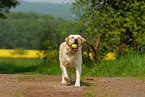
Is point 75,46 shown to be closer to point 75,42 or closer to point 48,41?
point 75,42

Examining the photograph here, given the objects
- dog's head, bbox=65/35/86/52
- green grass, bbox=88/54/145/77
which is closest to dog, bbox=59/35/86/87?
dog's head, bbox=65/35/86/52

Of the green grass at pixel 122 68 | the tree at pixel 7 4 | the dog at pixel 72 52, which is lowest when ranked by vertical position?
the green grass at pixel 122 68

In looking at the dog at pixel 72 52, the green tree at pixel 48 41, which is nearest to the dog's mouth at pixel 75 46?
the dog at pixel 72 52

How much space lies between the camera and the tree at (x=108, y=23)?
1455 cm

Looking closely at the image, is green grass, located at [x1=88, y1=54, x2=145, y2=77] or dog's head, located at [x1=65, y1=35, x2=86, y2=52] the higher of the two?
dog's head, located at [x1=65, y1=35, x2=86, y2=52]

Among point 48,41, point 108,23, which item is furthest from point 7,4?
point 108,23

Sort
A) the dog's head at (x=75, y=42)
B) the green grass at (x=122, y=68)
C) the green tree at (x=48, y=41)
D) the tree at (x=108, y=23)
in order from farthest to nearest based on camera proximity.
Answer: the green tree at (x=48, y=41), the tree at (x=108, y=23), the green grass at (x=122, y=68), the dog's head at (x=75, y=42)

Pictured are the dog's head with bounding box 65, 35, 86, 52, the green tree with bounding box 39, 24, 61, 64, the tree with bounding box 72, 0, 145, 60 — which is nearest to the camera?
the dog's head with bounding box 65, 35, 86, 52

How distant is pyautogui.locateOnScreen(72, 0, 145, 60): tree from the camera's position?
14547mm

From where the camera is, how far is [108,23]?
Answer: 1492 centimetres

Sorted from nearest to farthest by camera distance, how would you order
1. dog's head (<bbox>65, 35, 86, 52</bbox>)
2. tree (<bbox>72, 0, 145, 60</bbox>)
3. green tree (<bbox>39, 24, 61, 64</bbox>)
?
1. dog's head (<bbox>65, 35, 86, 52</bbox>)
2. tree (<bbox>72, 0, 145, 60</bbox>)
3. green tree (<bbox>39, 24, 61, 64</bbox>)

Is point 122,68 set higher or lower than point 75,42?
lower

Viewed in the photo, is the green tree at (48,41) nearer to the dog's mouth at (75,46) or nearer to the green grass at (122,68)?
the green grass at (122,68)

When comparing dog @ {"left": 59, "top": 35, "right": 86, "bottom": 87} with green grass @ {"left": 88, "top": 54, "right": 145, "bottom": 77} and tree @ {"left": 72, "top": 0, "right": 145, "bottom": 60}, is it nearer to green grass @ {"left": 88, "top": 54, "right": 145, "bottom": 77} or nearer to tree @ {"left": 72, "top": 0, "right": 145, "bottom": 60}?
green grass @ {"left": 88, "top": 54, "right": 145, "bottom": 77}
